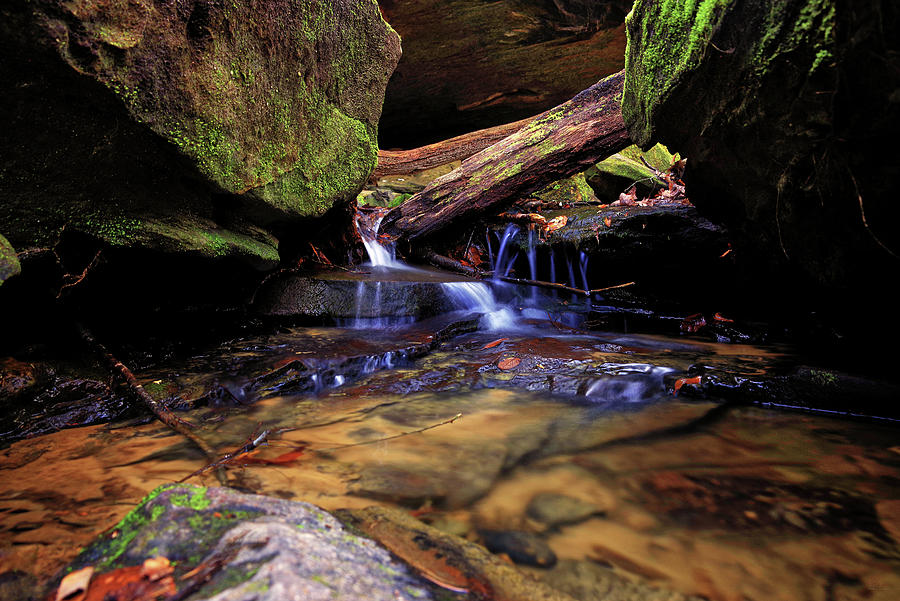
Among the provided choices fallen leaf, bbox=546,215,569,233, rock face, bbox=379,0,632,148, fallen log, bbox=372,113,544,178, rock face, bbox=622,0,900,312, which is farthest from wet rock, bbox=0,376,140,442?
Result: rock face, bbox=379,0,632,148

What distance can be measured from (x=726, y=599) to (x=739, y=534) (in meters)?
0.34

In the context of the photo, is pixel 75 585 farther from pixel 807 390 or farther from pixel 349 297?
pixel 349 297

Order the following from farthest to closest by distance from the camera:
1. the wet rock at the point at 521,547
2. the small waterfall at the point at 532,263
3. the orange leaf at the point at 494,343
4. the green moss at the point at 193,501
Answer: the small waterfall at the point at 532,263 < the orange leaf at the point at 494,343 < the wet rock at the point at 521,547 < the green moss at the point at 193,501

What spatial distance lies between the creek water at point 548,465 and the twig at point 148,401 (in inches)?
2.0

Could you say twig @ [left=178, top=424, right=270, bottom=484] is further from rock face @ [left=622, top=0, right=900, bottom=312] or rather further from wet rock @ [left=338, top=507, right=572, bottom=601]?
rock face @ [left=622, top=0, right=900, bottom=312]

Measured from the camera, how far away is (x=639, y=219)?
5004 millimetres

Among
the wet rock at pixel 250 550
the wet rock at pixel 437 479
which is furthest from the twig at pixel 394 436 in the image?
the wet rock at pixel 250 550

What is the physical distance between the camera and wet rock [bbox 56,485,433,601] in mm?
824

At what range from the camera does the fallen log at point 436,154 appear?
31.7 ft

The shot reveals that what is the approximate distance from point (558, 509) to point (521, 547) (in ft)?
0.97

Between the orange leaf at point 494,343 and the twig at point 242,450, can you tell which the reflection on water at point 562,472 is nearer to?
the twig at point 242,450

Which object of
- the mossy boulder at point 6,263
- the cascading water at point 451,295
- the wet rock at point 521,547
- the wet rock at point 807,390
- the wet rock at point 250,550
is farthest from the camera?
the cascading water at point 451,295

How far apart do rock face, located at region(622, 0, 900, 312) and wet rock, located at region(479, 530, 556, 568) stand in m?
2.01

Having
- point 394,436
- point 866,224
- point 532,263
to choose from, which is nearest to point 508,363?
point 394,436
